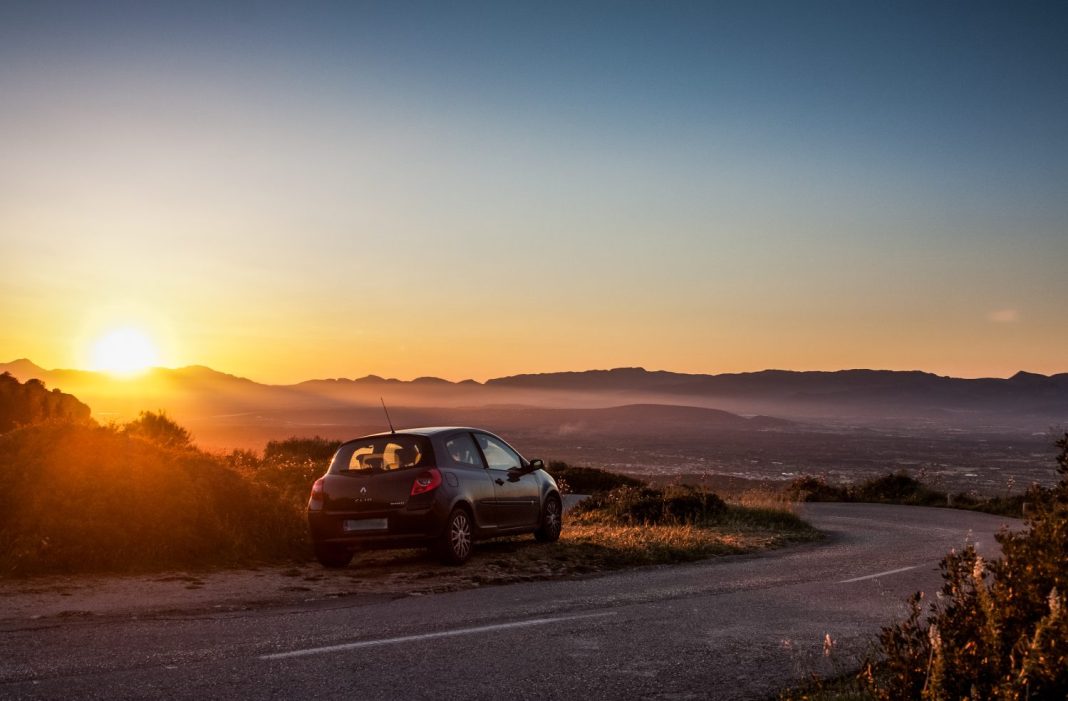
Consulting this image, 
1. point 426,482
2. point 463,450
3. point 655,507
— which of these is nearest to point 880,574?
point 463,450

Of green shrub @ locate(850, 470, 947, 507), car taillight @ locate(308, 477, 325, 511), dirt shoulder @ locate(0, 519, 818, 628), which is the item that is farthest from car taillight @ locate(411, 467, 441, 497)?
green shrub @ locate(850, 470, 947, 507)

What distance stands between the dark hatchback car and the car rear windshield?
0.04 feet

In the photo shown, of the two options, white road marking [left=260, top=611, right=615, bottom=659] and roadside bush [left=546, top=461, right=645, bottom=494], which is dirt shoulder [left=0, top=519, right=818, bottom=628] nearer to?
white road marking [left=260, top=611, right=615, bottom=659]

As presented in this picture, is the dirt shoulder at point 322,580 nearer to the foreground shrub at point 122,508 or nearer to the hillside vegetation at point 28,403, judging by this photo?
the foreground shrub at point 122,508

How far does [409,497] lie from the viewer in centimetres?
1141

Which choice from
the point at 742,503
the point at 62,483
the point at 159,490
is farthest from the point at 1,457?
the point at 742,503

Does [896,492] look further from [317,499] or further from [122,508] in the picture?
[122,508]

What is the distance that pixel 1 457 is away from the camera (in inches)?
492

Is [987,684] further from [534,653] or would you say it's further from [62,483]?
[62,483]

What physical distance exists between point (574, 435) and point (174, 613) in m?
127

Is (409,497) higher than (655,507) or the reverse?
higher

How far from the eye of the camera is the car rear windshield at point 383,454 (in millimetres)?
11781

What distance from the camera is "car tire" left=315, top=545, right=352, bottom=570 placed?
38.6 ft

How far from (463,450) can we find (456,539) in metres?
1.32
